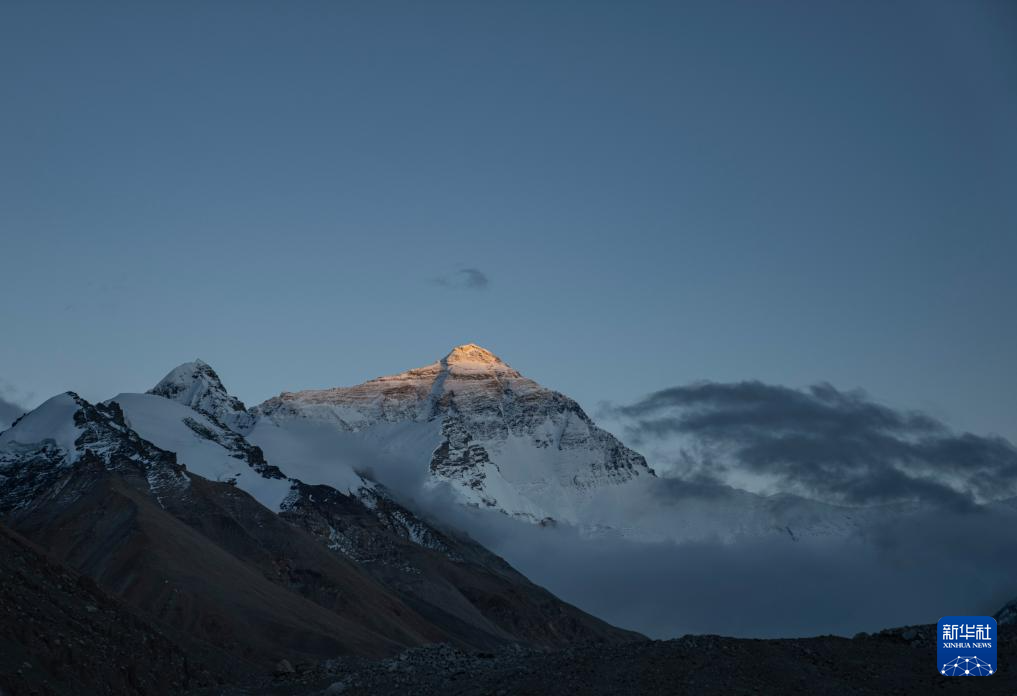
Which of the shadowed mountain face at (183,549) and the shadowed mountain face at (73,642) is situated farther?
the shadowed mountain face at (183,549)

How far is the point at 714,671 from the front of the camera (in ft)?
159

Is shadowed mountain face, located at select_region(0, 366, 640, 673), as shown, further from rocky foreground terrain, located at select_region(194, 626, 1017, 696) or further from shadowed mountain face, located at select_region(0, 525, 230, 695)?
rocky foreground terrain, located at select_region(194, 626, 1017, 696)

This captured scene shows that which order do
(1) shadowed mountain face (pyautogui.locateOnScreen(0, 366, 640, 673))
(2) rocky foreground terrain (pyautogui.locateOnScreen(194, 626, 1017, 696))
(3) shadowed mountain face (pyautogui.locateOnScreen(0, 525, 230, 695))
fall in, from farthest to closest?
(1) shadowed mountain face (pyautogui.locateOnScreen(0, 366, 640, 673)), (3) shadowed mountain face (pyautogui.locateOnScreen(0, 525, 230, 695)), (2) rocky foreground terrain (pyautogui.locateOnScreen(194, 626, 1017, 696))

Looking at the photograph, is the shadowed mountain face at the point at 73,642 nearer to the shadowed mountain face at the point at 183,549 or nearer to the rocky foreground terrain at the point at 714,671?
the shadowed mountain face at the point at 183,549

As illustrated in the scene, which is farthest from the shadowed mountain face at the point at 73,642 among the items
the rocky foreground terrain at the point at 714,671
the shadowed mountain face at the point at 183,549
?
the rocky foreground terrain at the point at 714,671

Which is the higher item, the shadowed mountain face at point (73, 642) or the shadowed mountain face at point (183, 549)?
the shadowed mountain face at point (183, 549)

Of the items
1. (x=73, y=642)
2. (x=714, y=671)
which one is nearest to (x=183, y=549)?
(x=73, y=642)

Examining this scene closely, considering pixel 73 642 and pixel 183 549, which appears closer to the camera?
pixel 73 642

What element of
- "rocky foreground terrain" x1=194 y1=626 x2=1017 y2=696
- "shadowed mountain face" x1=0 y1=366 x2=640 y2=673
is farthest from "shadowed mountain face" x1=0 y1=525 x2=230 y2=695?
"rocky foreground terrain" x1=194 y1=626 x2=1017 y2=696

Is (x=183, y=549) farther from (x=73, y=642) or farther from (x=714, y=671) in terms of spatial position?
(x=714, y=671)

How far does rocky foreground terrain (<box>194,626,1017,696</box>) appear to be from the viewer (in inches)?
1876

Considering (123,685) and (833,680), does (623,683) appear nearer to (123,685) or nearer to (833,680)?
(833,680)

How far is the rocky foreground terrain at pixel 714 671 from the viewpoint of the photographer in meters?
47.7

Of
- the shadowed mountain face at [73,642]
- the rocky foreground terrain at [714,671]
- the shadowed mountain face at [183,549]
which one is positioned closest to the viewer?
the rocky foreground terrain at [714,671]
